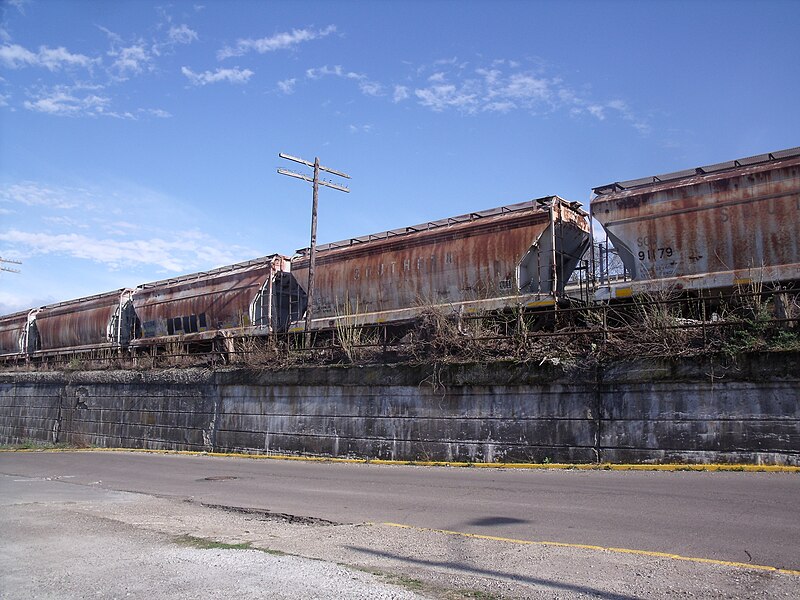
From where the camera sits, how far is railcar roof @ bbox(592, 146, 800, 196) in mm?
12820

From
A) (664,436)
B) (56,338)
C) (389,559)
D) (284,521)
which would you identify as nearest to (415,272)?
(664,436)

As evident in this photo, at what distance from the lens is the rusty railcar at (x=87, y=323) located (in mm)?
28609

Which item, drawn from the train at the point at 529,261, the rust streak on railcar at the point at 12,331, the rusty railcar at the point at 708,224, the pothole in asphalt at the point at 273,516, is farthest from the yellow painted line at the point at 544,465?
the rust streak on railcar at the point at 12,331

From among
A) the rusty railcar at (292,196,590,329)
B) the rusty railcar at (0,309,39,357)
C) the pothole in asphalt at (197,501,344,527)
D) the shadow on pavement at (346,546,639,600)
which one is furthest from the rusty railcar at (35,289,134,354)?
the shadow on pavement at (346,546,639,600)

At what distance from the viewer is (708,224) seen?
13.1 meters

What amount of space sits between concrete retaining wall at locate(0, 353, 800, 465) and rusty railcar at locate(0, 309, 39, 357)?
15.8 m

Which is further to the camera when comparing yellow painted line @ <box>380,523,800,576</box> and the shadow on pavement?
yellow painted line @ <box>380,523,800,576</box>

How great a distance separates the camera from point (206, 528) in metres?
7.80

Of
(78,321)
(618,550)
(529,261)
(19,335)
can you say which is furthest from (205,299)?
(618,550)

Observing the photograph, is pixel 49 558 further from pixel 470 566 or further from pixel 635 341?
pixel 635 341

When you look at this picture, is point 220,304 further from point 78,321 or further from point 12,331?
point 12,331

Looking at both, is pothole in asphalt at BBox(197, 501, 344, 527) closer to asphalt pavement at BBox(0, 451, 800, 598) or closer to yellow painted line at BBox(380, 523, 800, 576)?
asphalt pavement at BBox(0, 451, 800, 598)

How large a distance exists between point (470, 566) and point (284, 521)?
3320mm

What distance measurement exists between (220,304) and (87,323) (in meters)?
10.9
